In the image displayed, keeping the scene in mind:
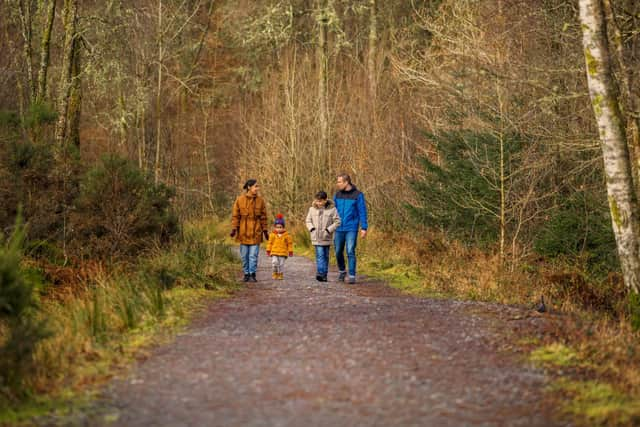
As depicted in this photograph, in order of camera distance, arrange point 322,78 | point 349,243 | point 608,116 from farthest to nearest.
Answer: point 322,78 < point 349,243 < point 608,116

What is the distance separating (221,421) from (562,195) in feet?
45.4

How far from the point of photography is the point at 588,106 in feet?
53.1

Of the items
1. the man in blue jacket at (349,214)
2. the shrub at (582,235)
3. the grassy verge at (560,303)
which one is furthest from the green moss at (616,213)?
the man in blue jacket at (349,214)

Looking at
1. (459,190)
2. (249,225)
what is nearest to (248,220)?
(249,225)

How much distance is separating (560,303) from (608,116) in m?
2.70

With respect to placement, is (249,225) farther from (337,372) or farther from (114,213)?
(337,372)

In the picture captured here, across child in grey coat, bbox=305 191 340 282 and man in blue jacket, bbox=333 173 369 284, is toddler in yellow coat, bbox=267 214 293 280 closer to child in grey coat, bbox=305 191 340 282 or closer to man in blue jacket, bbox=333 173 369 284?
child in grey coat, bbox=305 191 340 282

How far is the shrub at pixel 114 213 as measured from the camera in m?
17.1

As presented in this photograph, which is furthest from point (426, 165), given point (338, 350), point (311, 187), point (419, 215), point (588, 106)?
point (338, 350)

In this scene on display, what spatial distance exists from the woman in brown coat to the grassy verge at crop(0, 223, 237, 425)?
476 mm

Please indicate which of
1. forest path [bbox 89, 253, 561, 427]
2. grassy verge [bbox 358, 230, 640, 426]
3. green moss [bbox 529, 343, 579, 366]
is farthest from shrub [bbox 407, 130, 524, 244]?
green moss [bbox 529, 343, 579, 366]

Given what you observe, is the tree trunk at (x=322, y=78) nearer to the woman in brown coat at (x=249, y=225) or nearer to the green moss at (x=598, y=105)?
the woman in brown coat at (x=249, y=225)

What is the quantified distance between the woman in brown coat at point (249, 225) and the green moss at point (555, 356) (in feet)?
24.4

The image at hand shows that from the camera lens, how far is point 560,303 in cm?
1277
